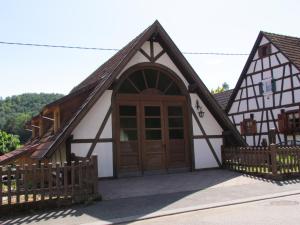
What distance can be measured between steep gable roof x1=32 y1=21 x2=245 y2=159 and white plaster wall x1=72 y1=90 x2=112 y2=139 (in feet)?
1.78

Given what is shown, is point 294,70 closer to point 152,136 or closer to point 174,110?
point 174,110

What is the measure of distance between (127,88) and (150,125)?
1.56 metres

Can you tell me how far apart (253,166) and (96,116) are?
554 centimetres

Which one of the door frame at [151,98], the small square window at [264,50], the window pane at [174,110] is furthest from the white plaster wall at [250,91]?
the window pane at [174,110]

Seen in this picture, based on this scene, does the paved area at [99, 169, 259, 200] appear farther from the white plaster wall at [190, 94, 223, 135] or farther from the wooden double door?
the white plaster wall at [190, 94, 223, 135]

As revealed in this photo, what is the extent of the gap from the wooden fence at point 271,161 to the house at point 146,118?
1.67 m

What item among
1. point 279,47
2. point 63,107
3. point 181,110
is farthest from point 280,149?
point 279,47

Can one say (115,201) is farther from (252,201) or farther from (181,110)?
(181,110)

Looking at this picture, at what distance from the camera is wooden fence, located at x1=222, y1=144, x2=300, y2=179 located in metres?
12.3

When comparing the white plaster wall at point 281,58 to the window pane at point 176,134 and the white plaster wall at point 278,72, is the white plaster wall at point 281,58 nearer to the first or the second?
the white plaster wall at point 278,72

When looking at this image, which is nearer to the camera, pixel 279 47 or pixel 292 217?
pixel 292 217

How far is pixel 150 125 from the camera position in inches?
549

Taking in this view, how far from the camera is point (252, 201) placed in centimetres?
895

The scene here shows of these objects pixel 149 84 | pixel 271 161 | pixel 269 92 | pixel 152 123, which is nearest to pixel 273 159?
pixel 271 161
